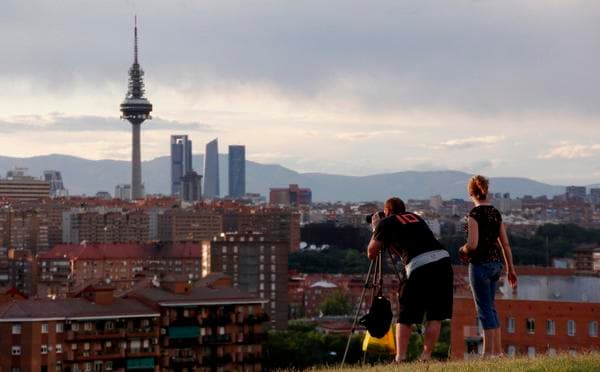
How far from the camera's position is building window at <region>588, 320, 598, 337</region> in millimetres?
30031

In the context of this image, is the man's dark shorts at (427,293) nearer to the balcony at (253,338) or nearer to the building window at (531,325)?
the building window at (531,325)

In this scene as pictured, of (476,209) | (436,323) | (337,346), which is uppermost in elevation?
(476,209)

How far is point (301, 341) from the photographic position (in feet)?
209

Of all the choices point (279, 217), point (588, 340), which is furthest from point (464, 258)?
point (279, 217)

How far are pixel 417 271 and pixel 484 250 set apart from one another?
80 centimetres

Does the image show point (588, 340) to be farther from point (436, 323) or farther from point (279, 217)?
point (279, 217)

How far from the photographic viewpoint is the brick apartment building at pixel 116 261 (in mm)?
123500

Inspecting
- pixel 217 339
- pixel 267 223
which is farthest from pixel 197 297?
pixel 267 223

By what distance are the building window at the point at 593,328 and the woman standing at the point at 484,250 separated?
18.1m

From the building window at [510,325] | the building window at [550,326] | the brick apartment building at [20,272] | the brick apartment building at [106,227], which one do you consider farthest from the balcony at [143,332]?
the brick apartment building at [106,227]

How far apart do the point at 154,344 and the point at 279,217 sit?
123 m

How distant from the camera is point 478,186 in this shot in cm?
1211

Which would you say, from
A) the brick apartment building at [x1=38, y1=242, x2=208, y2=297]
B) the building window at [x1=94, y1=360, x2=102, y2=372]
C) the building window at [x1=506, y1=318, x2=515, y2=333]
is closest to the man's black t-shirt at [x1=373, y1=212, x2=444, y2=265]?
the building window at [x1=506, y1=318, x2=515, y2=333]

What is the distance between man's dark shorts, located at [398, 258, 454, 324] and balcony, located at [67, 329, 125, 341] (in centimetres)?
3988
